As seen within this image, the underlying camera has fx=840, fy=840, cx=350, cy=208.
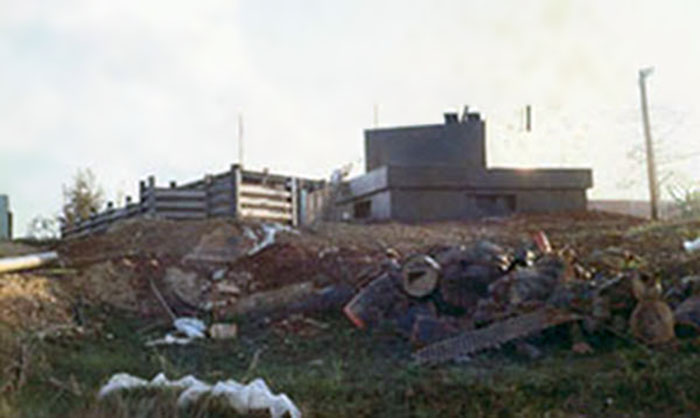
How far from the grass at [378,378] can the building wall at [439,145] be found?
8889 mm

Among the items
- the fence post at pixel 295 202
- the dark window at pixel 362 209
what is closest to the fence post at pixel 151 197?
the fence post at pixel 295 202

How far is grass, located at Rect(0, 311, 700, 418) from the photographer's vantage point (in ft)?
18.9

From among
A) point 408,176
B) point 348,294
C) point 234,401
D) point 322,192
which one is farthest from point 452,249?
point 322,192

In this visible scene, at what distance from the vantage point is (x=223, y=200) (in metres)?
18.0

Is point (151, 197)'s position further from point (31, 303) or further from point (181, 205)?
point (31, 303)

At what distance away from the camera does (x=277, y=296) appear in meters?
10.4

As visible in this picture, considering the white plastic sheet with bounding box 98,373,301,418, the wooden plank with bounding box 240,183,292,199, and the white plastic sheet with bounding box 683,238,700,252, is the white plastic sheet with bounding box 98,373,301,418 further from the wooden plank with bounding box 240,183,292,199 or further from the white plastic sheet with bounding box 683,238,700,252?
the wooden plank with bounding box 240,183,292,199

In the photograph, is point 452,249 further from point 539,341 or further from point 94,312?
point 94,312

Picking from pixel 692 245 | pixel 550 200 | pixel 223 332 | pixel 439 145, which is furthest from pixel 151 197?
pixel 692 245

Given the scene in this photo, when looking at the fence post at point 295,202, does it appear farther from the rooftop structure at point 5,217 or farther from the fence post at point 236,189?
the rooftop structure at point 5,217

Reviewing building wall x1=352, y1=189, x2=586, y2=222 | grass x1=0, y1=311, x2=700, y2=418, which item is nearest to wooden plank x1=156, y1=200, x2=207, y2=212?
building wall x1=352, y1=189, x2=586, y2=222

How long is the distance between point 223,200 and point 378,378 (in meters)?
11.7

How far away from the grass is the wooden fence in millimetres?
9019

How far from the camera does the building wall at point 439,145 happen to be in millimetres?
17203
